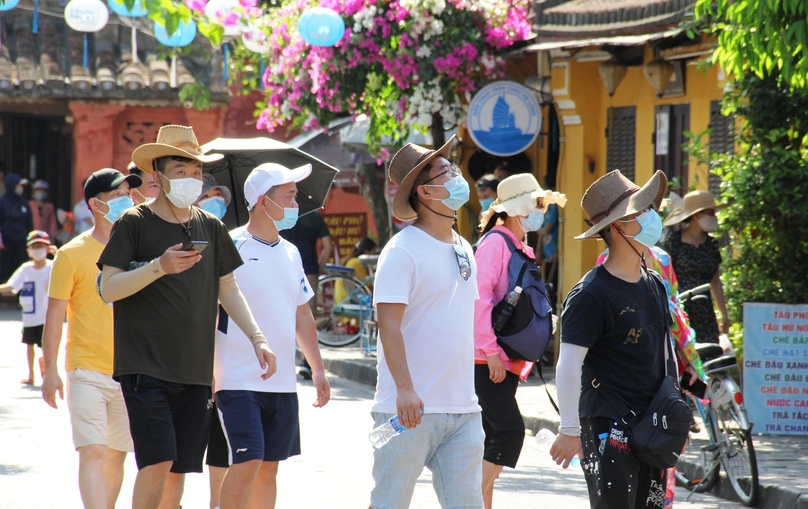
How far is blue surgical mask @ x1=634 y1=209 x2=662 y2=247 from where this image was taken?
15.2ft

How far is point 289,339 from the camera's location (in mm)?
5559

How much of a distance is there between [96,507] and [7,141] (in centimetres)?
1957

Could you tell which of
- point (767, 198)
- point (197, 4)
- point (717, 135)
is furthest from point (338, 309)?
point (767, 198)

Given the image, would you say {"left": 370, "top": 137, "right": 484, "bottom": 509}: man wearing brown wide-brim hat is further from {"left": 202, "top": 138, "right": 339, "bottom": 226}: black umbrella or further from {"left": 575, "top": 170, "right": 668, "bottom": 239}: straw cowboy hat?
{"left": 202, "top": 138, "right": 339, "bottom": 226}: black umbrella

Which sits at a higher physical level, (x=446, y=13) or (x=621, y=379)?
(x=446, y=13)

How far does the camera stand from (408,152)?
16.1 ft

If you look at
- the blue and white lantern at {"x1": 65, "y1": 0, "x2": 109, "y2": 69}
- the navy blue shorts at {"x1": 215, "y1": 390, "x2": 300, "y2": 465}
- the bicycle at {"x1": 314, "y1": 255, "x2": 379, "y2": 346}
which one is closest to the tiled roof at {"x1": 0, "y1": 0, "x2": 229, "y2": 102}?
the blue and white lantern at {"x1": 65, "y1": 0, "x2": 109, "y2": 69}

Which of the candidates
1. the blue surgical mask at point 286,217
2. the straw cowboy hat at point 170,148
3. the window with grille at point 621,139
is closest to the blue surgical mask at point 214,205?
the blue surgical mask at point 286,217

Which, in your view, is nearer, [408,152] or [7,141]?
[408,152]

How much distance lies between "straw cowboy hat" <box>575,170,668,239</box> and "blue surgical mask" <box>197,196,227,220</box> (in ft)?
9.97

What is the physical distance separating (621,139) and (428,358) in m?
9.13

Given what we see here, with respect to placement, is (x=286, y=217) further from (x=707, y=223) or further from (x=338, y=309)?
(x=338, y=309)

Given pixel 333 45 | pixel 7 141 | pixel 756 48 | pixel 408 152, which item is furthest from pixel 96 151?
pixel 408 152

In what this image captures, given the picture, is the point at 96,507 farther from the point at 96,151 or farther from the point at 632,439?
the point at 96,151
